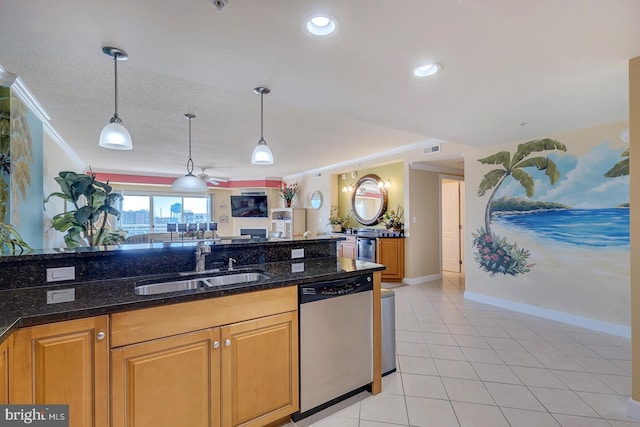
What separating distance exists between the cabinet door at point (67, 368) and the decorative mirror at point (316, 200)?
6.46 meters

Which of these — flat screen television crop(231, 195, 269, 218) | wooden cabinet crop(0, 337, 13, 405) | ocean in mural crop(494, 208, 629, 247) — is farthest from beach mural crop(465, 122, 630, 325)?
flat screen television crop(231, 195, 269, 218)

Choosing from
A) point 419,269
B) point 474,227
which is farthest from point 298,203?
point 474,227

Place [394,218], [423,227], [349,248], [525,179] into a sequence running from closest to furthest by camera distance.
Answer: [525,179]
[423,227]
[394,218]
[349,248]

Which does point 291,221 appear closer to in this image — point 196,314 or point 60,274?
point 60,274

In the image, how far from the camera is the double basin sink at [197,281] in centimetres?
171

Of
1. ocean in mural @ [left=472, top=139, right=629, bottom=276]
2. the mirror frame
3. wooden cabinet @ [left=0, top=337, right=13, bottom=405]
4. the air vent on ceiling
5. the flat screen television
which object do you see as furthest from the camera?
the flat screen television

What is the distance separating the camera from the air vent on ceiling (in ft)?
15.4

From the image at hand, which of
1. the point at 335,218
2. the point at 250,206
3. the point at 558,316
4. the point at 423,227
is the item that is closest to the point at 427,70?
the point at 558,316

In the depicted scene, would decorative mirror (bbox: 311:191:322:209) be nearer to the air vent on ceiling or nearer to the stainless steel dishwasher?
the air vent on ceiling

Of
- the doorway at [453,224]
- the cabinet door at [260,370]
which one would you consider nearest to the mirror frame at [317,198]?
the doorway at [453,224]

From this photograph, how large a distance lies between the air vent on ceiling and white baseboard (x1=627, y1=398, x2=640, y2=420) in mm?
3608

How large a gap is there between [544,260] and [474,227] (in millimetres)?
958

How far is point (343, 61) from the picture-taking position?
5.99 feet

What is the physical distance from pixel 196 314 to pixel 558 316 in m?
4.16
